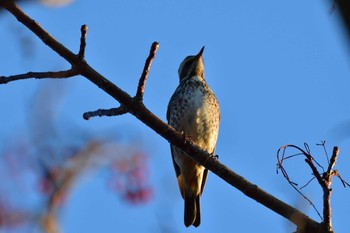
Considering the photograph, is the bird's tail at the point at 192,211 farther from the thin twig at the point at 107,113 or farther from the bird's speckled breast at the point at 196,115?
the thin twig at the point at 107,113

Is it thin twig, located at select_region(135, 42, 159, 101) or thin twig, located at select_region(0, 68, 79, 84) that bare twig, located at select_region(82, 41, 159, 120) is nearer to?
thin twig, located at select_region(135, 42, 159, 101)

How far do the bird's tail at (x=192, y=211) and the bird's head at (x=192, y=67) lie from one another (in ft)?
5.91

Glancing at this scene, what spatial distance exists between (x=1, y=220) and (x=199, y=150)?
1.61m

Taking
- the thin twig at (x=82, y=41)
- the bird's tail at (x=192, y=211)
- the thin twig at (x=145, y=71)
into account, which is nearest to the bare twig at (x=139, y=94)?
the thin twig at (x=145, y=71)

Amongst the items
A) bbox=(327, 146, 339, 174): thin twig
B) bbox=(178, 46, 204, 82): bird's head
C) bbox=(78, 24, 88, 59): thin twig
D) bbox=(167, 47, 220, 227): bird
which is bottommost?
bbox=(327, 146, 339, 174): thin twig

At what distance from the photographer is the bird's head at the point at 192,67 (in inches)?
282

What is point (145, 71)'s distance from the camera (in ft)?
10.3

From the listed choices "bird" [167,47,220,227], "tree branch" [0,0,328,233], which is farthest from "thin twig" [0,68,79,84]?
"bird" [167,47,220,227]

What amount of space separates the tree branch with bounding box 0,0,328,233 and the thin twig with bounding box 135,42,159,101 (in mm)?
53

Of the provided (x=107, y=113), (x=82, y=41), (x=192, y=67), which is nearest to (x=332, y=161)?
(x=107, y=113)

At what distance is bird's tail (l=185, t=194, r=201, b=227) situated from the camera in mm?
5848

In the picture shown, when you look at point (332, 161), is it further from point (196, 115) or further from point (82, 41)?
point (196, 115)

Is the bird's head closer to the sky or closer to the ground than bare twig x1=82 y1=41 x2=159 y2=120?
closer to the sky

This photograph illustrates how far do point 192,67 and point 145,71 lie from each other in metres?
4.12
